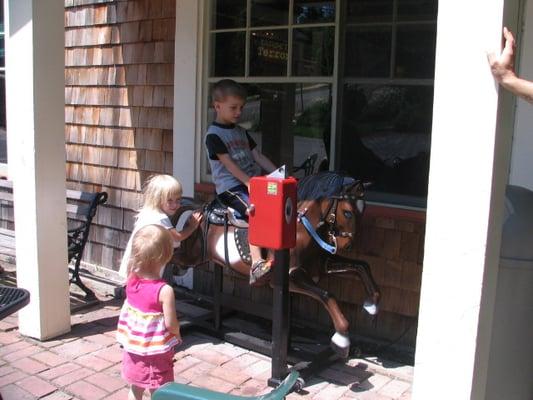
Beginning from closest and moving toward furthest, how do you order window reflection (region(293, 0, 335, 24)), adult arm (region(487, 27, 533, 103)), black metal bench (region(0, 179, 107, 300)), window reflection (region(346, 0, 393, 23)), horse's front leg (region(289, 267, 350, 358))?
1. adult arm (region(487, 27, 533, 103))
2. horse's front leg (region(289, 267, 350, 358))
3. window reflection (region(346, 0, 393, 23))
4. window reflection (region(293, 0, 335, 24))
5. black metal bench (region(0, 179, 107, 300))

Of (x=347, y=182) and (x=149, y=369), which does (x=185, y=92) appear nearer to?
(x=347, y=182)

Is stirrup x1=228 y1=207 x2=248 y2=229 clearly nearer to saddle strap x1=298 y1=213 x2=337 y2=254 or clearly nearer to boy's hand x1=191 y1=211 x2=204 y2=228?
boy's hand x1=191 y1=211 x2=204 y2=228

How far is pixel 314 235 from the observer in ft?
11.5

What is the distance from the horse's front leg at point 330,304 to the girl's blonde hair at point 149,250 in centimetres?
106

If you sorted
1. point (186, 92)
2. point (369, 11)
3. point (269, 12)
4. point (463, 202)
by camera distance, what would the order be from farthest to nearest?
point (186, 92) → point (269, 12) → point (369, 11) → point (463, 202)

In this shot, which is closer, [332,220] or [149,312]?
[149,312]

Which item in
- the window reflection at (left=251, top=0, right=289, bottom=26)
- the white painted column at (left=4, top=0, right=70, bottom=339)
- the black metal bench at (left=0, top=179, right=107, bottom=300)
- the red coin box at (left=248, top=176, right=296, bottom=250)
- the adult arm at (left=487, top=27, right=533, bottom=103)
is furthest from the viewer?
the black metal bench at (left=0, top=179, right=107, bottom=300)

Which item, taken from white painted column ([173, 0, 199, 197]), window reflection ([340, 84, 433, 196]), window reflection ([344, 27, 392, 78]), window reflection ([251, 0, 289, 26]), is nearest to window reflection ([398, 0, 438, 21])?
window reflection ([344, 27, 392, 78])

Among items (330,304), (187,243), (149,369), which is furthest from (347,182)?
(149,369)

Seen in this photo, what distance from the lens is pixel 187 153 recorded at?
5.09 meters

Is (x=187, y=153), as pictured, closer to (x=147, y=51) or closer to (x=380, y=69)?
(x=147, y=51)

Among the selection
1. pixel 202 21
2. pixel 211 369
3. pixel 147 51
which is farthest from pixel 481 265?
pixel 147 51

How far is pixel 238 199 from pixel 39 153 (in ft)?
4.42

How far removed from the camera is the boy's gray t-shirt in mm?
3848
